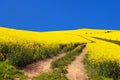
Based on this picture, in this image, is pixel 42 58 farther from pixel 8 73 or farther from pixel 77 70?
pixel 8 73

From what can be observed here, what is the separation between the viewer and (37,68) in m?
31.0

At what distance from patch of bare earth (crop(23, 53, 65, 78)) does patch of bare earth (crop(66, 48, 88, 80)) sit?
1.73m

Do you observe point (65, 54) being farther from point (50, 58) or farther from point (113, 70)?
point (113, 70)

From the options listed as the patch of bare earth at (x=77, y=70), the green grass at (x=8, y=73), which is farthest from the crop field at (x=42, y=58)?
the patch of bare earth at (x=77, y=70)

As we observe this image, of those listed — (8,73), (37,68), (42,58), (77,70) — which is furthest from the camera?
(42,58)

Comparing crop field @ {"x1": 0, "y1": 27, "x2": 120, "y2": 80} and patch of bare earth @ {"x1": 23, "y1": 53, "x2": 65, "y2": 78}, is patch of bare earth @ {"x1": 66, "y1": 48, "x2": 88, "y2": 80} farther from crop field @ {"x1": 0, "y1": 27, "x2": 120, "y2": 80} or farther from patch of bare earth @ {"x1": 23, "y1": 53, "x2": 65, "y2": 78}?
patch of bare earth @ {"x1": 23, "y1": 53, "x2": 65, "y2": 78}

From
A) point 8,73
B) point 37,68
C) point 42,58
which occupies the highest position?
point 42,58

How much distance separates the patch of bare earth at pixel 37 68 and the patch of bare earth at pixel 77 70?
5.68ft

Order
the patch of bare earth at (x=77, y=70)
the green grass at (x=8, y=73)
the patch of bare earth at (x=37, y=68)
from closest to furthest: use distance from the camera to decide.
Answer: the green grass at (x=8, y=73)
the patch of bare earth at (x=37, y=68)
the patch of bare earth at (x=77, y=70)

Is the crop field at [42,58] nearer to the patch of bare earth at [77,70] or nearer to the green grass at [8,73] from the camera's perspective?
the green grass at [8,73]

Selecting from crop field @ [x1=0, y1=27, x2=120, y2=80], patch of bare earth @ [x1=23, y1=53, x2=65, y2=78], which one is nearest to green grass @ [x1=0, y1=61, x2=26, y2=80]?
crop field @ [x1=0, y1=27, x2=120, y2=80]

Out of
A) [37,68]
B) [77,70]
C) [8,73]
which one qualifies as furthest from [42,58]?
[8,73]

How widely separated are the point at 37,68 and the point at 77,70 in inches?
126

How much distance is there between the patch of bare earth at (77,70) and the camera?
2990cm
